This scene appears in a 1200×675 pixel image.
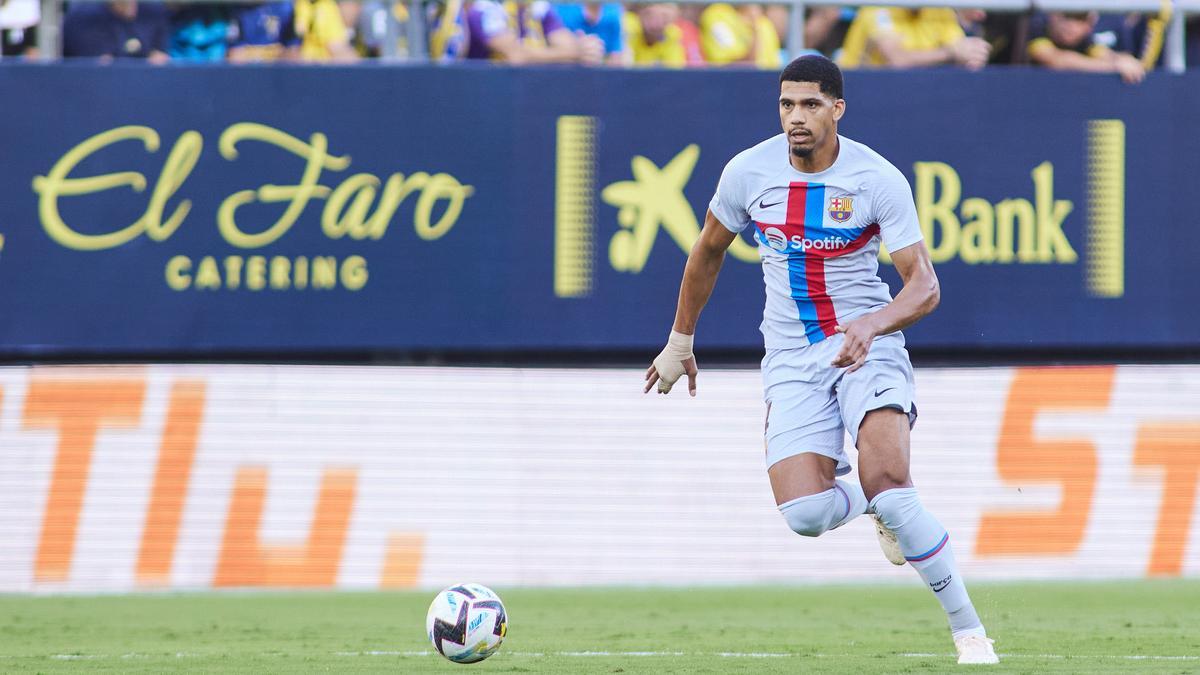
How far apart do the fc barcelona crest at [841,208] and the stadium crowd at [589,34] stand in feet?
16.3

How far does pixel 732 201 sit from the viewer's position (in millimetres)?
6637

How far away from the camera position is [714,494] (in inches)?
435

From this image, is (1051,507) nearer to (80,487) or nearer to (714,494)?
(714,494)

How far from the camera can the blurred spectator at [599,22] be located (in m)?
11.4

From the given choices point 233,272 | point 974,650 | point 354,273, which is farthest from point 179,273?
point 974,650

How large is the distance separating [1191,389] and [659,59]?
13.4ft

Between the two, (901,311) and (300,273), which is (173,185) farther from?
(901,311)

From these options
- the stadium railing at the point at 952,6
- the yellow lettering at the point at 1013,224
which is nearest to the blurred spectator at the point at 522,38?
the stadium railing at the point at 952,6

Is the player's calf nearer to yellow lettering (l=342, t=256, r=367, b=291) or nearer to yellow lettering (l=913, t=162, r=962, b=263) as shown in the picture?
yellow lettering (l=913, t=162, r=962, b=263)

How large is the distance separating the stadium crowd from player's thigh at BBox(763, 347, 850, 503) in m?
5.02

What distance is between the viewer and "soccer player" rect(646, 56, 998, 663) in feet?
20.5

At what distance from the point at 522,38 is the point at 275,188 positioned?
1.88 meters

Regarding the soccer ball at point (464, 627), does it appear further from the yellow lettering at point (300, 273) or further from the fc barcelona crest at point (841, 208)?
the yellow lettering at point (300, 273)

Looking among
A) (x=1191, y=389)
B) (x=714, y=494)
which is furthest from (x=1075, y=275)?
(x=714, y=494)
